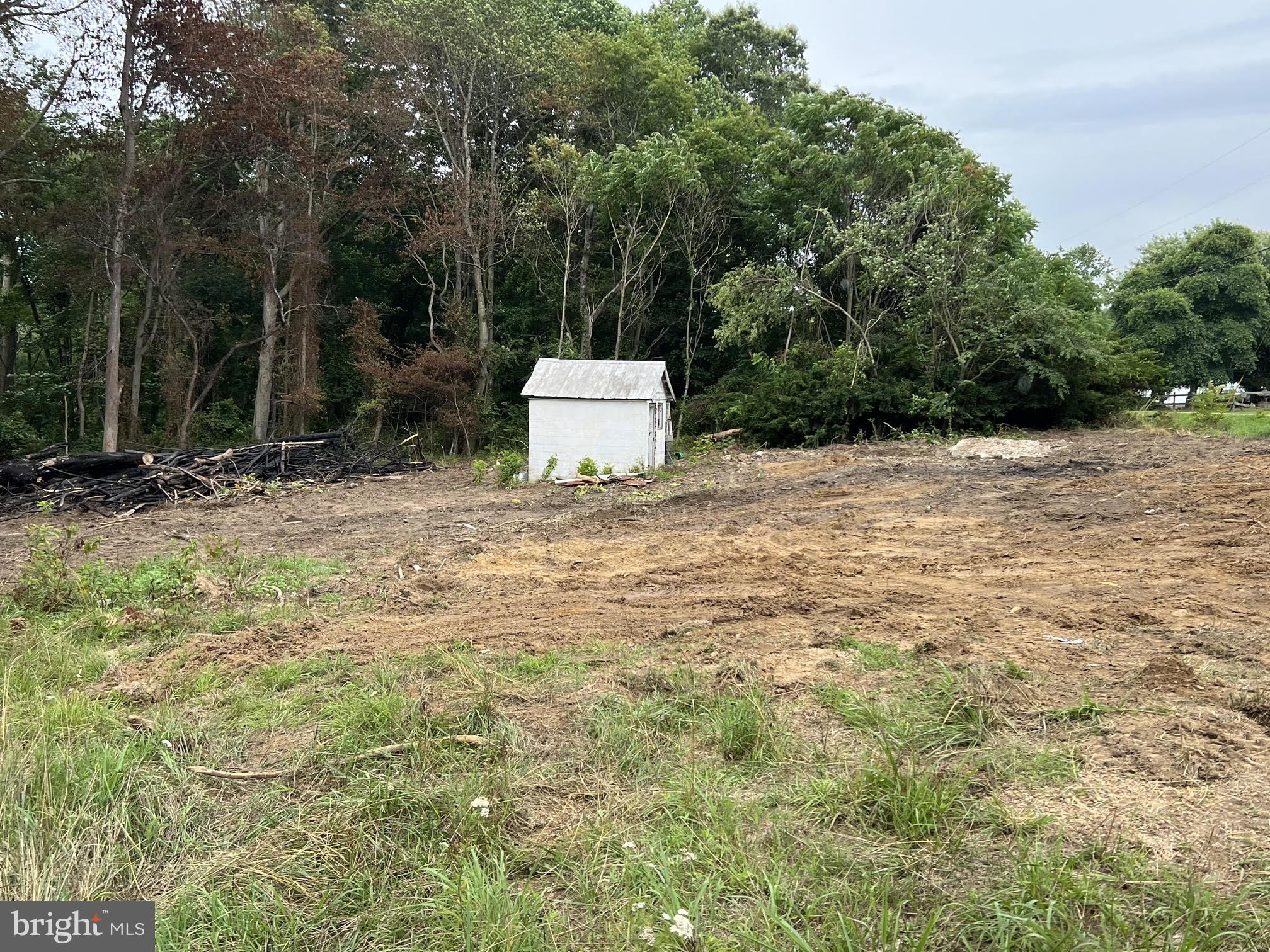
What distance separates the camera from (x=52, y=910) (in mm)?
2668

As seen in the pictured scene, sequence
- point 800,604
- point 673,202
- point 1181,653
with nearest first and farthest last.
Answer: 1. point 1181,653
2. point 800,604
3. point 673,202

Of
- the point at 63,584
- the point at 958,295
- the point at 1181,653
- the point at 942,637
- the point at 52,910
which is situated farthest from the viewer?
the point at 958,295

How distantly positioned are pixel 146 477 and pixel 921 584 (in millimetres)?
13337

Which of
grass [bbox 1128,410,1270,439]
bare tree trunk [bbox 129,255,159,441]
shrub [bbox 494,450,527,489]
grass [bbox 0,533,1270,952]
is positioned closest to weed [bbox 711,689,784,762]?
grass [bbox 0,533,1270,952]

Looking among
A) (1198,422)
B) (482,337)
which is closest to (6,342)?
(482,337)

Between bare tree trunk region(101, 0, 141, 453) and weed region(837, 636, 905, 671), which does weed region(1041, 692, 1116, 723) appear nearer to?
weed region(837, 636, 905, 671)

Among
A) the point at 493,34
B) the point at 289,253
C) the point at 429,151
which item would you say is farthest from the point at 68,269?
the point at 493,34

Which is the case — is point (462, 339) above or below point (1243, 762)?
above

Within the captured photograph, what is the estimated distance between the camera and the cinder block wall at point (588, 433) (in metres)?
17.3

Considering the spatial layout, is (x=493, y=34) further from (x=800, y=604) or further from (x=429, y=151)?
(x=800, y=604)

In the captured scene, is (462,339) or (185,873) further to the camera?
(462,339)

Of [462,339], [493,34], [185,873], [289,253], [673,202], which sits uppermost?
[493,34]

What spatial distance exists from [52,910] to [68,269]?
25560 millimetres

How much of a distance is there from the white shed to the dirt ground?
128 inches
